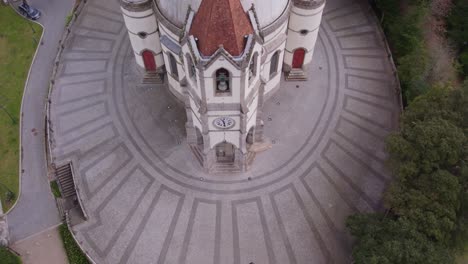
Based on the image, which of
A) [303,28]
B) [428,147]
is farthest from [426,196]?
[303,28]

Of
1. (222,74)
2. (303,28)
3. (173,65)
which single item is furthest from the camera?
(303,28)

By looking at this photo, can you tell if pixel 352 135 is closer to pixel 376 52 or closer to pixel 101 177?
pixel 376 52

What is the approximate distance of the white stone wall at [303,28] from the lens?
1748 inches

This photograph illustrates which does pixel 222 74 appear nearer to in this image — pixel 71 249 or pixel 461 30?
pixel 71 249

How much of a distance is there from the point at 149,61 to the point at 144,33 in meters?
4.96

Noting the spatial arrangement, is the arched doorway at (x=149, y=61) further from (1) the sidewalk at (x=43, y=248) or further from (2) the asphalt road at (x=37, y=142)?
(1) the sidewalk at (x=43, y=248)

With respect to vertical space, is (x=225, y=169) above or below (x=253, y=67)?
below

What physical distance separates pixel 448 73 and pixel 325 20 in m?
17.9

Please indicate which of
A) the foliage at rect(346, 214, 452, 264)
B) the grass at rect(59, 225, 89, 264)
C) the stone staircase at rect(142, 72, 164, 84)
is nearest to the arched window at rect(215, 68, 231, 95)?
the foliage at rect(346, 214, 452, 264)

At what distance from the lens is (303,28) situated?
4606 cm

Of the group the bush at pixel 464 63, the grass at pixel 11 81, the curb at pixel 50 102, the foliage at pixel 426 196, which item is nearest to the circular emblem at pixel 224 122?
the foliage at pixel 426 196

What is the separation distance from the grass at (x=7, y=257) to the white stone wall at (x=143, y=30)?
2589 centimetres

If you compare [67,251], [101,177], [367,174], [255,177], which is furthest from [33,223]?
[367,174]

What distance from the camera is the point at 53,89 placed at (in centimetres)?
5100
